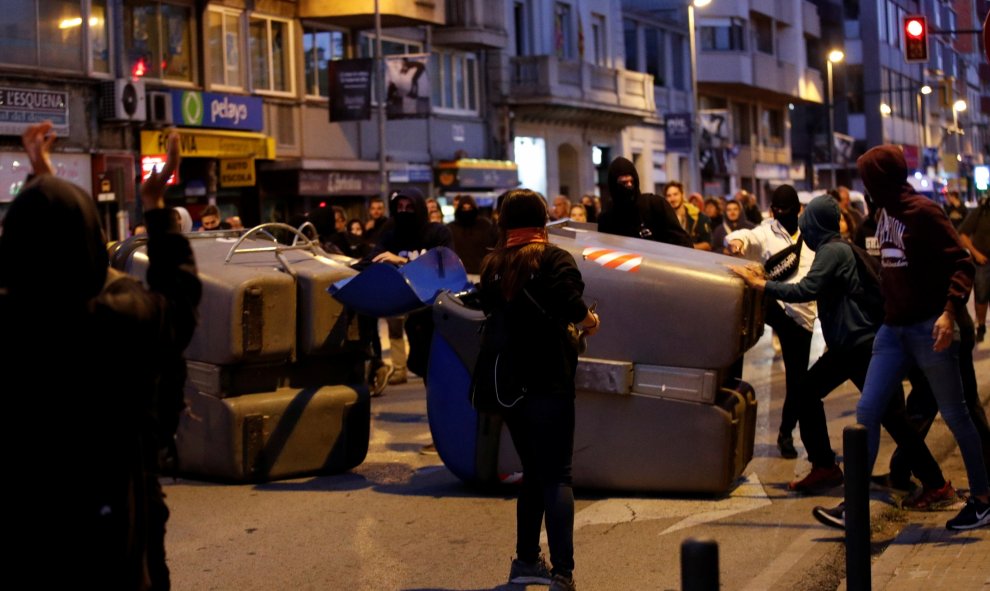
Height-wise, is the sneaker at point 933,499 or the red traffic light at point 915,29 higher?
the red traffic light at point 915,29

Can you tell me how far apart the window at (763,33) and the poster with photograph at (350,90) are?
3010 centimetres

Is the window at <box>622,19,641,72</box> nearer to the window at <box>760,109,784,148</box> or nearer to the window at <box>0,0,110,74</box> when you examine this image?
the window at <box>760,109,784,148</box>

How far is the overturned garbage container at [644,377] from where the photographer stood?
7.92 metres

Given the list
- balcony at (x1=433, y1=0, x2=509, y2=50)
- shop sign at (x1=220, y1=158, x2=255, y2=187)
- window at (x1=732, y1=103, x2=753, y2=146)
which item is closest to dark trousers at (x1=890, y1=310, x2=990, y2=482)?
shop sign at (x1=220, y1=158, x2=255, y2=187)

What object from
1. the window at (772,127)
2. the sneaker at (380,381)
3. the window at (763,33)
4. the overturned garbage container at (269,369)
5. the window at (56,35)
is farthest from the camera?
the window at (772,127)

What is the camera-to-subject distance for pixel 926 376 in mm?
7309

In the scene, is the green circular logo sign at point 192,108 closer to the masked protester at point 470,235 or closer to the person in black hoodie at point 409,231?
the masked protester at point 470,235

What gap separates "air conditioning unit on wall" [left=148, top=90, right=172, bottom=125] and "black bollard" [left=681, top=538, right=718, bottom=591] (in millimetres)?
23883

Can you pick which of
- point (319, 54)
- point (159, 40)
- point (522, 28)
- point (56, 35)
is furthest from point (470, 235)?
point (522, 28)

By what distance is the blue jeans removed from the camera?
7.22 metres

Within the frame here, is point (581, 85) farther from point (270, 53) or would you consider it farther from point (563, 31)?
point (270, 53)

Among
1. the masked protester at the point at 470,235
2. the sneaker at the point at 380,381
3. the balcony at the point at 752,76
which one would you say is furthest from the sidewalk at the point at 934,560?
the balcony at the point at 752,76

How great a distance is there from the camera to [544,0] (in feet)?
132

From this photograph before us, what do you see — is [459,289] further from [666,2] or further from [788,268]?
[666,2]
